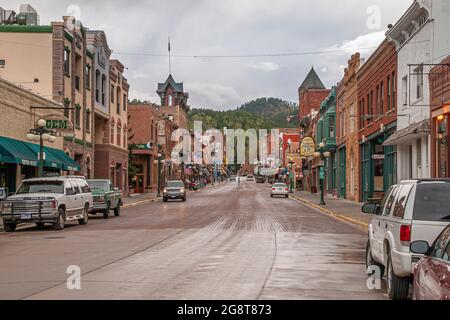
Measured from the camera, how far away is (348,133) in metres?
54.2

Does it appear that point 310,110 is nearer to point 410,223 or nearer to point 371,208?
point 371,208

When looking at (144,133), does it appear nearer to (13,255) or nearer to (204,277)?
(13,255)

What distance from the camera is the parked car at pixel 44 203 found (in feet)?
79.9

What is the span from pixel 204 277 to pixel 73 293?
8.65ft

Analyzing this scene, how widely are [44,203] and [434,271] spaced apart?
19875mm

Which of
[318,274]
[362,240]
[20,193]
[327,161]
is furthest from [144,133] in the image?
[318,274]

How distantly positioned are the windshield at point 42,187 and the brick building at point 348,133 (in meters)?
25.3

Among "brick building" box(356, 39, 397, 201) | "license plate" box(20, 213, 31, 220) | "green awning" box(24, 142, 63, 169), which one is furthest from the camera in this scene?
"brick building" box(356, 39, 397, 201)

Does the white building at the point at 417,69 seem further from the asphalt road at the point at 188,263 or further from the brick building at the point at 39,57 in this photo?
the brick building at the point at 39,57

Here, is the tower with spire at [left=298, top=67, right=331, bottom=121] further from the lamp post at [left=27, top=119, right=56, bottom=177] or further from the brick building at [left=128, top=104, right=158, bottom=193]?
the lamp post at [left=27, top=119, right=56, bottom=177]

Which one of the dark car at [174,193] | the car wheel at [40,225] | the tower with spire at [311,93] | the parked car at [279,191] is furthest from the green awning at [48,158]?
the tower with spire at [311,93]

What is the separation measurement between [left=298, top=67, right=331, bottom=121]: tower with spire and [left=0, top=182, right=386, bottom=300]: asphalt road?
75302 mm

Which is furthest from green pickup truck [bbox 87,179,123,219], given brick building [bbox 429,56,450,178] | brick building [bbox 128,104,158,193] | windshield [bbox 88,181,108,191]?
brick building [bbox 128,104,158,193]

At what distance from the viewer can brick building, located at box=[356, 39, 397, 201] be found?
37.1 m
